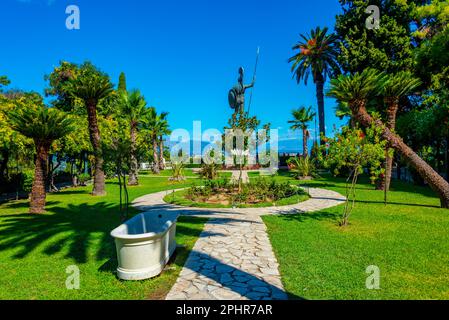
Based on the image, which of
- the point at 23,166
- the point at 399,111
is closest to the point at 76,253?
the point at 23,166

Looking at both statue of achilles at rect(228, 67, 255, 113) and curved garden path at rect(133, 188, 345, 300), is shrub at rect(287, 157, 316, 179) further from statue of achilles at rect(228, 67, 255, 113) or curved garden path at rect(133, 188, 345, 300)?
curved garden path at rect(133, 188, 345, 300)

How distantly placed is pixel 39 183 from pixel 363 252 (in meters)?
13.6

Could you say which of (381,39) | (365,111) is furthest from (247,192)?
Answer: (381,39)

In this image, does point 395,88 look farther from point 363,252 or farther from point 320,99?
point 320,99

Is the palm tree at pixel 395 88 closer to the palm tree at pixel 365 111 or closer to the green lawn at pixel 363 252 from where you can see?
the palm tree at pixel 365 111

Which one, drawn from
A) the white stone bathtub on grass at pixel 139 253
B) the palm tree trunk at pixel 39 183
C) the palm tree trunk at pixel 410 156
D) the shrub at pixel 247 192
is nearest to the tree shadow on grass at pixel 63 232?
the palm tree trunk at pixel 39 183

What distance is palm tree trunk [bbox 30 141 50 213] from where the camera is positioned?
12039mm

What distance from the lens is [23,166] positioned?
894 inches

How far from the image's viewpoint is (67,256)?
6.42 metres

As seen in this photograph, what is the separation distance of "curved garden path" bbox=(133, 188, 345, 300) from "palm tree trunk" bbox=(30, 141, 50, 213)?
832 cm

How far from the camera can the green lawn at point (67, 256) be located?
4691 mm

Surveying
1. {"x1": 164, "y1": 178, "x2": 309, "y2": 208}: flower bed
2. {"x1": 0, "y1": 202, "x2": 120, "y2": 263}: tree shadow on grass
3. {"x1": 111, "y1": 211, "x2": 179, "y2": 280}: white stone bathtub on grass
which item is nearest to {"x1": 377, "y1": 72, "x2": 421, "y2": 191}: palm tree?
{"x1": 164, "y1": 178, "x2": 309, "y2": 208}: flower bed
